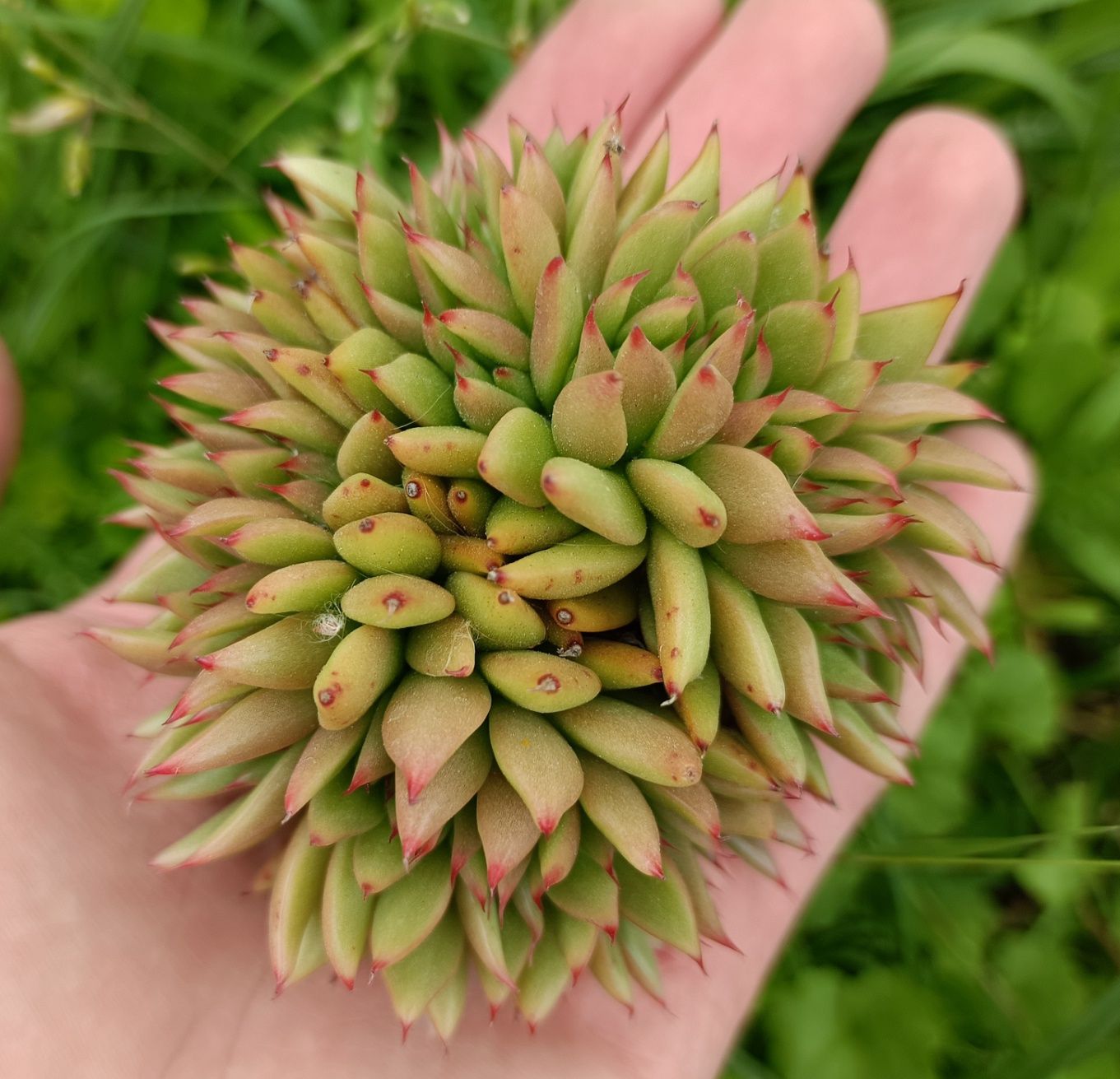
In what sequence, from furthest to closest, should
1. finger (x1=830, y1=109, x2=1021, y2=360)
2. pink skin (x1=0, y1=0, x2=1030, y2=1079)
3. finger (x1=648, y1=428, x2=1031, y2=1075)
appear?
1. finger (x1=830, y1=109, x2=1021, y2=360)
2. finger (x1=648, y1=428, x2=1031, y2=1075)
3. pink skin (x1=0, y1=0, x2=1030, y2=1079)

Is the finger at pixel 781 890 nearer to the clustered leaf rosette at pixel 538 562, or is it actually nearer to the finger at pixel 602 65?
the clustered leaf rosette at pixel 538 562

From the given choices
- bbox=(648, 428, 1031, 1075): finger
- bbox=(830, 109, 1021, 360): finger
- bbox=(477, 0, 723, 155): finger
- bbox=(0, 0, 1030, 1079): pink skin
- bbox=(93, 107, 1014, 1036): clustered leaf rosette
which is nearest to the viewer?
bbox=(93, 107, 1014, 1036): clustered leaf rosette

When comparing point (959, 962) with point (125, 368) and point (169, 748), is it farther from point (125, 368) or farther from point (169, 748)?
point (125, 368)

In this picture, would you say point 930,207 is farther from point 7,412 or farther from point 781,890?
point 7,412

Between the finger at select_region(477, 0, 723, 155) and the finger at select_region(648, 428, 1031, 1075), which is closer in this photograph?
the finger at select_region(648, 428, 1031, 1075)

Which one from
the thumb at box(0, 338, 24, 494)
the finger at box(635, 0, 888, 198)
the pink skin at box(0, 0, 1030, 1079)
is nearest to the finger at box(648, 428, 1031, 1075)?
the pink skin at box(0, 0, 1030, 1079)

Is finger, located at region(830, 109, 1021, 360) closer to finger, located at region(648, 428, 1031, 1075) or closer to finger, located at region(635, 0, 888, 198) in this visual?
finger, located at region(635, 0, 888, 198)

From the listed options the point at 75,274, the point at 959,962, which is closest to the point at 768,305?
the point at 959,962

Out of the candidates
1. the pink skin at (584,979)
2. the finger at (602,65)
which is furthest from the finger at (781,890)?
the finger at (602,65)
